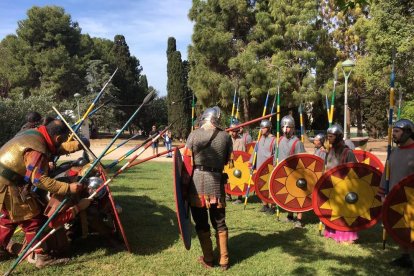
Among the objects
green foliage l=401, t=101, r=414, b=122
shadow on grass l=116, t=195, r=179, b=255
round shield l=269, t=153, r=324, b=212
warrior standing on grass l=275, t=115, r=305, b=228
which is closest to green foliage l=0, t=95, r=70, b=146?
shadow on grass l=116, t=195, r=179, b=255

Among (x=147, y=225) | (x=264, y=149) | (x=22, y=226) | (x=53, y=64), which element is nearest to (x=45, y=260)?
(x=22, y=226)

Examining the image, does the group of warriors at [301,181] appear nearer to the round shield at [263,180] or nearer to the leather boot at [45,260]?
the round shield at [263,180]

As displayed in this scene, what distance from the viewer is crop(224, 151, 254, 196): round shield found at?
7.51 m

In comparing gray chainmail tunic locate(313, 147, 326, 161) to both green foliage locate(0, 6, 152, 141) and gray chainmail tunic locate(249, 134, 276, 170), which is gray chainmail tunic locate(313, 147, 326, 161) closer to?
gray chainmail tunic locate(249, 134, 276, 170)

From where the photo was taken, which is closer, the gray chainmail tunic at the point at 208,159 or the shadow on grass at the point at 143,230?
the gray chainmail tunic at the point at 208,159

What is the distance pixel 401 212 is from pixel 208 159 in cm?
198

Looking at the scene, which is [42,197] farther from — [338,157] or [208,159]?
[338,157]

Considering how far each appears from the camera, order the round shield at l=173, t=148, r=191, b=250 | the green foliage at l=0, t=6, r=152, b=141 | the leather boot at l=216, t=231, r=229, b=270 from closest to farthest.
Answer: the round shield at l=173, t=148, r=191, b=250 < the leather boot at l=216, t=231, r=229, b=270 < the green foliage at l=0, t=6, r=152, b=141

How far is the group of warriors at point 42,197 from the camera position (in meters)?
3.89

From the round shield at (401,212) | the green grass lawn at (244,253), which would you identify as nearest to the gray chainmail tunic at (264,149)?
the green grass lawn at (244,253)

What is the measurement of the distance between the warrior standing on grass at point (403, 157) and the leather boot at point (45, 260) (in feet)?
11.8

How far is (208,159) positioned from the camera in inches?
160

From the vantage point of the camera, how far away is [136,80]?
4328cm

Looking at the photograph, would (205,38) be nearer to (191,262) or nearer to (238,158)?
(238,158)
